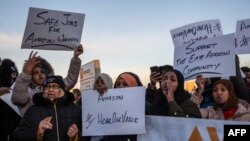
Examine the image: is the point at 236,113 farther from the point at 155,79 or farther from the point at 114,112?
the point at 155,79

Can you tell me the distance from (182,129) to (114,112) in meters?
0.75

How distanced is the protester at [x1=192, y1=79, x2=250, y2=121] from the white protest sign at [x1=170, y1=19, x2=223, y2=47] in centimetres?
132

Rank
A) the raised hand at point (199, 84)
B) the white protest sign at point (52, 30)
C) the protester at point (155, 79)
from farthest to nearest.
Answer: the protester at point (155, 79), the white protest sign at point (52, 30), the raised hand at point (199, 84)

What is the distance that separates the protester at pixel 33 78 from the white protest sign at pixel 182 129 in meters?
1.44

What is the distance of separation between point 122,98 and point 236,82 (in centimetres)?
225

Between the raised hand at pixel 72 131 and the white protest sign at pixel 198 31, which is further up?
the white protest sign at pixel 198 31

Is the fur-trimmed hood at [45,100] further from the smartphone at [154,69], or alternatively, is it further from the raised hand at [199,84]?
the smartphone at [154,69]

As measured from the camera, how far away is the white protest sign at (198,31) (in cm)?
600

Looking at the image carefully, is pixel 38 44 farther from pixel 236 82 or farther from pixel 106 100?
pixel 236 82

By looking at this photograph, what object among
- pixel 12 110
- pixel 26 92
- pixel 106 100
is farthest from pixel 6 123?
pixel 106 100

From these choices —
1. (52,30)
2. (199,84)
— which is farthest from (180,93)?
(52,30)

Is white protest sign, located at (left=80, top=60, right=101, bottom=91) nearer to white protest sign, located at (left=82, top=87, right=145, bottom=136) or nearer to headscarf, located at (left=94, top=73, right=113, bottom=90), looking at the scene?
headscarf, located at (left=94, top=73, right=113, bottom=90)

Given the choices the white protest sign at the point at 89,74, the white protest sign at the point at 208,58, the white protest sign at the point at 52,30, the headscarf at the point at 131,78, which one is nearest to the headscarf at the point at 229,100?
the white protest sign at the point at 208,58

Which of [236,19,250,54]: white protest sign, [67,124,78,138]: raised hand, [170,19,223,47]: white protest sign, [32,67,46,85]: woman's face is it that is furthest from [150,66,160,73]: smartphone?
[67,124,78,138]: raised hand
